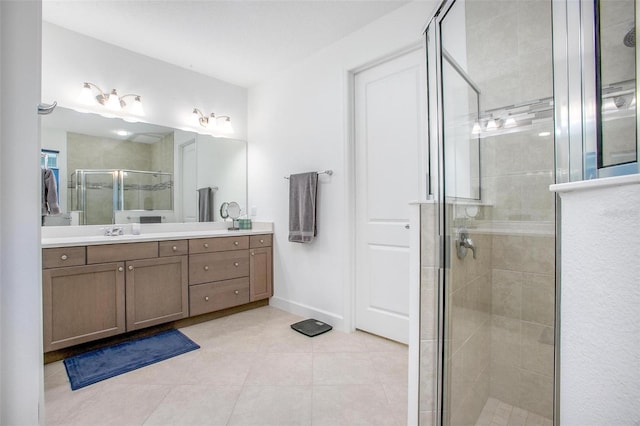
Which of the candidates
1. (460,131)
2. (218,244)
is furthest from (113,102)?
(460,131)

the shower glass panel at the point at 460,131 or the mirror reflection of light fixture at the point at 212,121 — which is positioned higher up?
the mirror reflection of light fixture at the point at 212,121

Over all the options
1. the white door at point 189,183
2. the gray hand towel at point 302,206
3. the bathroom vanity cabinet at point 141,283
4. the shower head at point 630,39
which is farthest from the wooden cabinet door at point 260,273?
the shower head at point 630,39

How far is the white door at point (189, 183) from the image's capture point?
9.98ft

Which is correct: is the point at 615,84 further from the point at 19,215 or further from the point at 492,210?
the point at 19,215

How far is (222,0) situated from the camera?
→ 2092 millimetres

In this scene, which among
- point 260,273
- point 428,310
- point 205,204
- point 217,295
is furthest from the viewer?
point 205,204

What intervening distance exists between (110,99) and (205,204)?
49.0 inches

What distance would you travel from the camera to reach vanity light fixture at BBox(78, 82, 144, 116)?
8.15 ft

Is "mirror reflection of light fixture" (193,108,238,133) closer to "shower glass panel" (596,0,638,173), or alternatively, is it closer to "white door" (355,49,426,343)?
"white door" (355,49,426,343)

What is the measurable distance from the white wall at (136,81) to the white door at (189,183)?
25 centimetres

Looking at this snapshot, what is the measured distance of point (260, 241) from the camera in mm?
3082

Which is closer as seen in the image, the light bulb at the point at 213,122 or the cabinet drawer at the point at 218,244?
the cabinet drawer at the point at 218,244

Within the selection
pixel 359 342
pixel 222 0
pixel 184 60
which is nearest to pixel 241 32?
pixel 222 0

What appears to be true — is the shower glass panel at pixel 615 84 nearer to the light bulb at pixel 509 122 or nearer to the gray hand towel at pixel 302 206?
the light bulb at pixel 509 122
